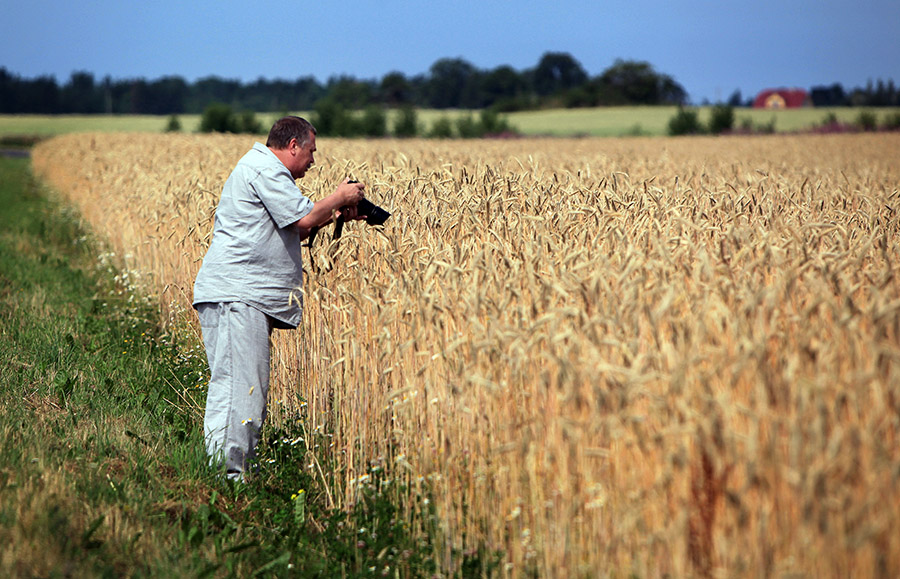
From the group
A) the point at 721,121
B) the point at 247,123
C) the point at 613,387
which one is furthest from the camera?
the point at 721,121

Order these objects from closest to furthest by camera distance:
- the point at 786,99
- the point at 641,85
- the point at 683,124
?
1. the point at 683,124
2. the point at 641,85
3. the point at 786,99

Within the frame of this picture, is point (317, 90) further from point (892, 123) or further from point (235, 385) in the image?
point (235, 385)

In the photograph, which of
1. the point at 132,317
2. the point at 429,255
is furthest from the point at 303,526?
the point at 132,317

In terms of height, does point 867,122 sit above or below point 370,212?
above

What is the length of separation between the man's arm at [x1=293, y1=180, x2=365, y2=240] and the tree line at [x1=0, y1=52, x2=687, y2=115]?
87625 mm

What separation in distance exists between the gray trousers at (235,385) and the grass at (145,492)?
0.58ft

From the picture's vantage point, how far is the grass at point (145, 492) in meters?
3.57

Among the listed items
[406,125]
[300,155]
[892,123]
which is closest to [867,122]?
[892,123]

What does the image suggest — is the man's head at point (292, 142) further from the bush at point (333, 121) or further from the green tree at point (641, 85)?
the green tree at point (641, 85)

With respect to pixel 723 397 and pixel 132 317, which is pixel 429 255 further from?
pixel 132 317

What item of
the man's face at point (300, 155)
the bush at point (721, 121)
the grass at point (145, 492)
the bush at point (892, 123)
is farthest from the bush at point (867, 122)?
the man's face at point (300, 155)

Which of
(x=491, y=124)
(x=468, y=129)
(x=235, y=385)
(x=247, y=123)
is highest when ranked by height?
(x=247, y=123)

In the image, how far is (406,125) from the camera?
166 feet

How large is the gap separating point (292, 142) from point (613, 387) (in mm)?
2531
